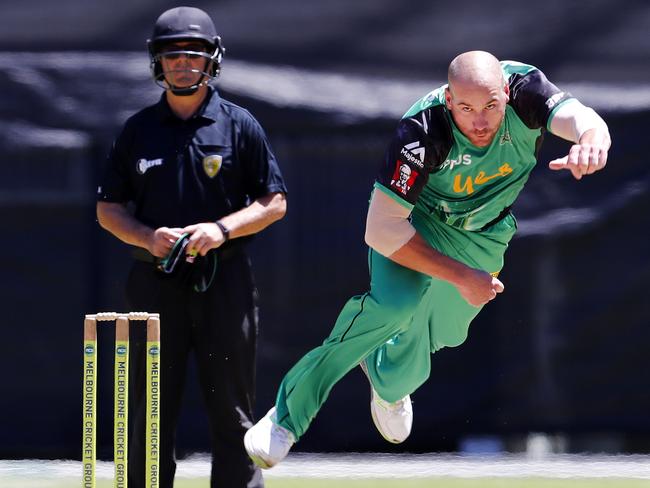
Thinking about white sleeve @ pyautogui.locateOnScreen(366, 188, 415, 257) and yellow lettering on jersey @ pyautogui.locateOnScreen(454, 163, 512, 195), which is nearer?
white sleeve @ pyautogui.locateOnScreen(366, 188, 415, 257)

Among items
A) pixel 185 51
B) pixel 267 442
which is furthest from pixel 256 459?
pixel 185 51

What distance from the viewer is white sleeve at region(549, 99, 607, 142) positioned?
164 inches

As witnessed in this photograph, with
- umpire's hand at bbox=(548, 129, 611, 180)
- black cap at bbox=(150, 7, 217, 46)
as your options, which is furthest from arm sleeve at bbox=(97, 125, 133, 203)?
umpire's hand at bbox=(548, 129, 611, 180)

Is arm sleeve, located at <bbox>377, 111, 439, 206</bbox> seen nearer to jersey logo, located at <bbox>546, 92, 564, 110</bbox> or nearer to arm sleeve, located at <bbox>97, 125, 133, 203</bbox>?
jersey logo, located at <bbox>546, 92, 564, 110</bbox>

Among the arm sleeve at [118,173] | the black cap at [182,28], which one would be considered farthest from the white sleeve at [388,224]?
the arm sleeve at [118,173]

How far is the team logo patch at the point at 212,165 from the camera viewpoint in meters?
4.86

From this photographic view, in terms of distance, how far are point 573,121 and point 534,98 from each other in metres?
0.22

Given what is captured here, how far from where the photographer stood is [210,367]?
4836mm

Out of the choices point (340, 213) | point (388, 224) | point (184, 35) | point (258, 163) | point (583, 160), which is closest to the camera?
point (583, 160)

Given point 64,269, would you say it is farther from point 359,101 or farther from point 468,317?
point 468,317

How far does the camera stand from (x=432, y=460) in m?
6.46

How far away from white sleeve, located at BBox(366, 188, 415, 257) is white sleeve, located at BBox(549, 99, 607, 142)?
0.58 metres

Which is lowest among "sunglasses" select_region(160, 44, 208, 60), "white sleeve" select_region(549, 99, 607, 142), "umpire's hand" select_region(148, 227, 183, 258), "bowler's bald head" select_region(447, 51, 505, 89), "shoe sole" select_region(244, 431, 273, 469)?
"shoe sole" select_region(244, 431, 273, 469)

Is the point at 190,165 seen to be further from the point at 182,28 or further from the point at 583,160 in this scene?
the point at 583,160
